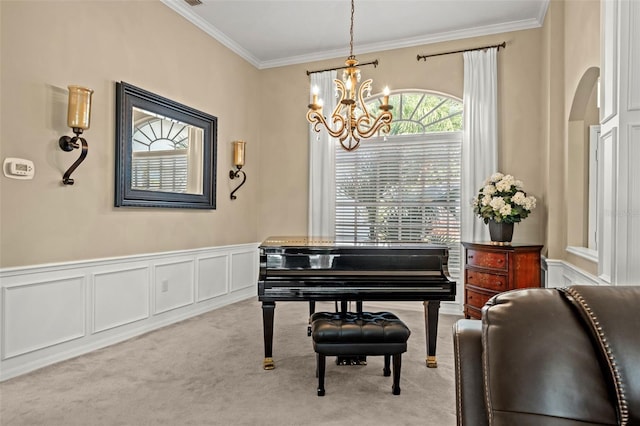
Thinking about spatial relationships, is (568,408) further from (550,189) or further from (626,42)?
(550,189)

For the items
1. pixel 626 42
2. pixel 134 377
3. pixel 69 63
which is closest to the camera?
pixel 626 42

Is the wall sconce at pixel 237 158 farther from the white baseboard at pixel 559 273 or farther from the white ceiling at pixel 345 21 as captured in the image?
the white baseboard at pixel 559 273

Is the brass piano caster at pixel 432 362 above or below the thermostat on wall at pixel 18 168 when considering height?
below

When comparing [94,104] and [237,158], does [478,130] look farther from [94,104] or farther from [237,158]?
[94,104]

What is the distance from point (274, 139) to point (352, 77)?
2688 millimetres

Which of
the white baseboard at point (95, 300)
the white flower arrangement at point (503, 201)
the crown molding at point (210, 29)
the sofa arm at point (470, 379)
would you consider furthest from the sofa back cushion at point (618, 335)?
the crown molding at point (210, 29)

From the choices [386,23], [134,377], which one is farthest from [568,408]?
[386,23]

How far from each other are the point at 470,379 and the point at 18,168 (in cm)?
311

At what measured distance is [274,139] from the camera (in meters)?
5.75

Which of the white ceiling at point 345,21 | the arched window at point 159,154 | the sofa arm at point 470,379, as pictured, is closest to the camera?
the sofa arm at point 470,379

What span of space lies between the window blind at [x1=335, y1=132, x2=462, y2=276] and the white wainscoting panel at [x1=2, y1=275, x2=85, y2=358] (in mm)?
2902

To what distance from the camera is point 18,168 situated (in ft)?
9.18

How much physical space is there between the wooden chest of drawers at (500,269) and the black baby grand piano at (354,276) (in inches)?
48.4

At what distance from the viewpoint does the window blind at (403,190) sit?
4883 millimetres
